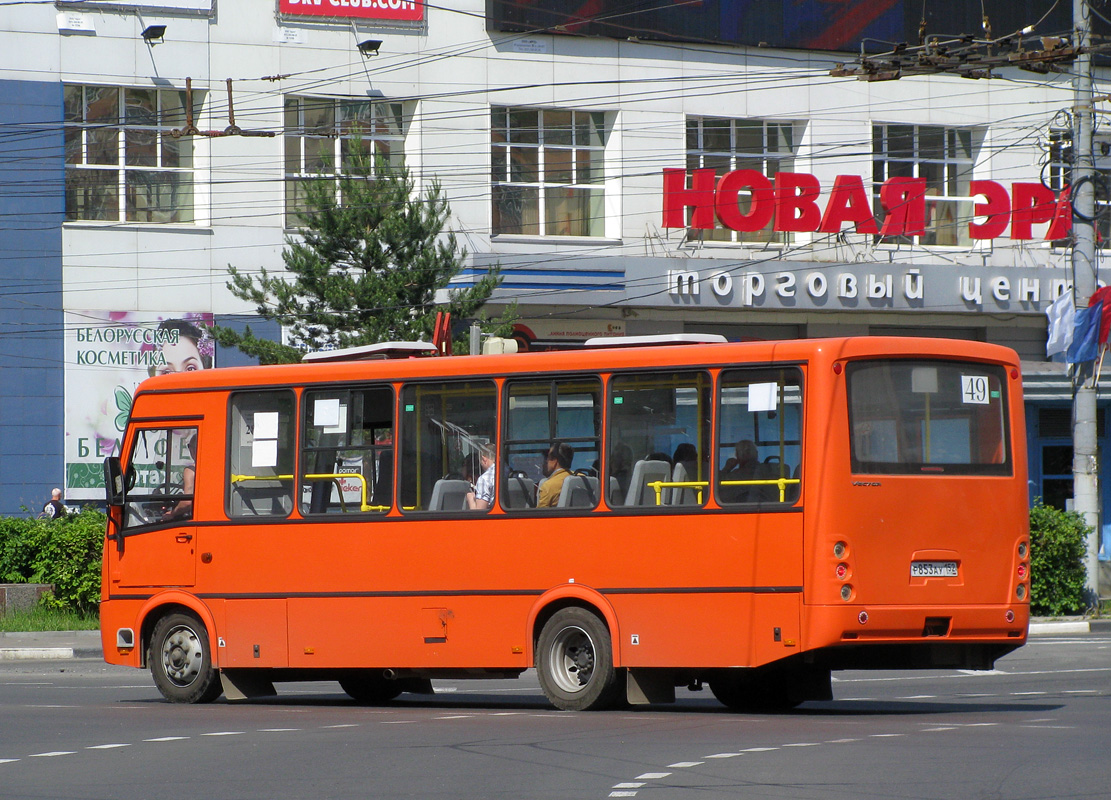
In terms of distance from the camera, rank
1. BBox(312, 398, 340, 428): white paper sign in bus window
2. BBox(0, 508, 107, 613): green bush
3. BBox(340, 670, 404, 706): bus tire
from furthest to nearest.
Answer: BBox(0, 508, 107, 613): green bush
BBox(340, 670, 404, 706): bus tire
BBox(312, 398, 340, 428): white paper sign in bus window

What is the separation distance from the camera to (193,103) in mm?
32250

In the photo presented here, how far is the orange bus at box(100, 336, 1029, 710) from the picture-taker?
1176cm

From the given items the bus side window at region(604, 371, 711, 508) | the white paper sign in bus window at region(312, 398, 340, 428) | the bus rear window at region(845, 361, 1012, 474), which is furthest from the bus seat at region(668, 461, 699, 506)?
the white paper sign in bus window at region(312, 398, 340, 428)

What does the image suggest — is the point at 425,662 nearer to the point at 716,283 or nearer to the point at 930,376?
the point at 930,376

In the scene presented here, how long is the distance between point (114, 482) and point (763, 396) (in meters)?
6.18

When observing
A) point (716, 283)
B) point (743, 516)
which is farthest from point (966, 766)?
point (716, 283)

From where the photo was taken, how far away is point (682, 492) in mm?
12258

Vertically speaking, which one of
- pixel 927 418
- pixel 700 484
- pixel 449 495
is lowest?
pixel 449 495

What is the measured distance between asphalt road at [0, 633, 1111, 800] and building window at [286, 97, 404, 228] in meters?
18.8

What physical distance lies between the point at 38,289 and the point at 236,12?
6.43 m

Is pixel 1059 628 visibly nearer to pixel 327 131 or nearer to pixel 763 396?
pixel 763 396

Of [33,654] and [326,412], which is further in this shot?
[33,654]

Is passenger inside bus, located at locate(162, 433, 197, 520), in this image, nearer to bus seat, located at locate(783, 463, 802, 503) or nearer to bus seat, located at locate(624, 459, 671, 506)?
bus seat, located at locate(624, 459, 671, 506)

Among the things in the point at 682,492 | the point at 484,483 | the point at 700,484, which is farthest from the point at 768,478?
the point at 484,483
